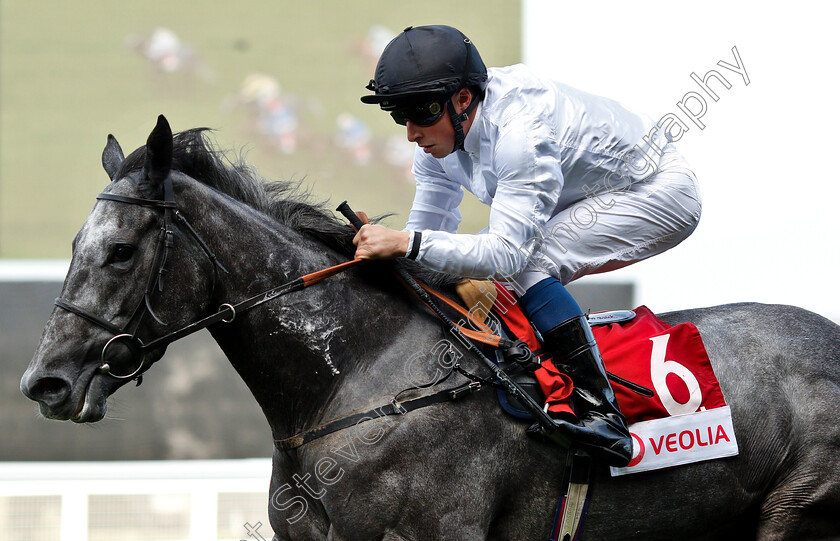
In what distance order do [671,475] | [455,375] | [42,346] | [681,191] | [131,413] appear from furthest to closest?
1. [131,413]
2. [681,191]
3. [671,475]
4. [455,375]
5. [42,346]

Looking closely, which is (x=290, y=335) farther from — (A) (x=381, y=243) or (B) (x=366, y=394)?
(A) (x=381, y=243)

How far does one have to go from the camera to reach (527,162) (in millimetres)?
2680

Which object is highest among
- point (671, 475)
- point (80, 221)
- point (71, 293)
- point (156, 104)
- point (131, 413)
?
point (71, 293)

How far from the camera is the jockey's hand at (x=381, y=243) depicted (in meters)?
2.63

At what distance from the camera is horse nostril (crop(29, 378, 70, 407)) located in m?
2.34

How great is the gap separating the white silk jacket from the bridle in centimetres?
60

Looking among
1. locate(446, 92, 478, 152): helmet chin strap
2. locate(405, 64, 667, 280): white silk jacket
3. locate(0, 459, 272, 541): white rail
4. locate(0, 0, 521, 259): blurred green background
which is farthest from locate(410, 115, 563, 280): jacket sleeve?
locate(0, 0, 521, 259): blurred green background

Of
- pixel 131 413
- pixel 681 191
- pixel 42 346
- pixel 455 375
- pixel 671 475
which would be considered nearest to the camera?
pixel 42 346

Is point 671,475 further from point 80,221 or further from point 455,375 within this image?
point 80,221

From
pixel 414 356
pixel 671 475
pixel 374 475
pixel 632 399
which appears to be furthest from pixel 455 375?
pixel 671 475

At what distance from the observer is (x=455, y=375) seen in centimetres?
270

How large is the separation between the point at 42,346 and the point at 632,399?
6.04 feet

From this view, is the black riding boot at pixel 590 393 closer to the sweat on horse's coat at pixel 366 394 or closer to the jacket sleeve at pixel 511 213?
the sweat on horse's coat at pixel 366 394

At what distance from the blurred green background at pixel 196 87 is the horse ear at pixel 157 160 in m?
4.28
